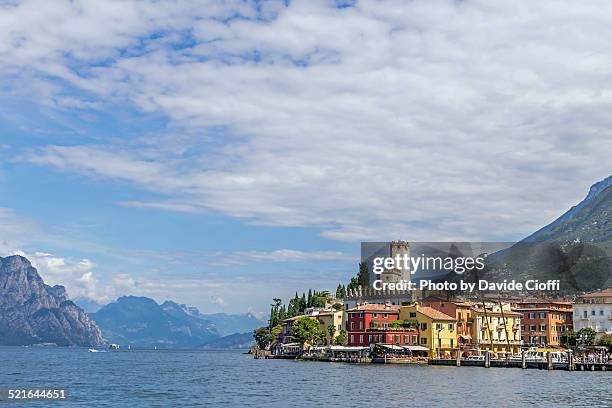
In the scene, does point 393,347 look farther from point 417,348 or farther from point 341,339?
point 341,339

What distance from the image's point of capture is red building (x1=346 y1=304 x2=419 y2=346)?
5443 inches

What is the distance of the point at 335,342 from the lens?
15362 cm

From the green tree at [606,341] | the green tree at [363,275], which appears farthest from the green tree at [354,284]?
the green tree at [606,341]

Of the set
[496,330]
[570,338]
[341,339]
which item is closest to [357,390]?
[341,339]

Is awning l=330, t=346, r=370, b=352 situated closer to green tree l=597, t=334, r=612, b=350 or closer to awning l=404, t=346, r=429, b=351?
awning l=404, t=346, r=429, b=351

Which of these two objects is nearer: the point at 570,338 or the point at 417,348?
the point at 417,348

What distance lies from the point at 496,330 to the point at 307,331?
36.6 m

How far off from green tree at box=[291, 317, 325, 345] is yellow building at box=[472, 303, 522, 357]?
30986 millimetres

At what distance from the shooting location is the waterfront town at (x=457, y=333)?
439ft

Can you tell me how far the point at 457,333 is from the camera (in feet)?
471

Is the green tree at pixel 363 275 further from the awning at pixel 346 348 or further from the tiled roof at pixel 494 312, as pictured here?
the awning at pixel 346 348

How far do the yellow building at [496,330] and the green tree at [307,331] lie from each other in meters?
31.0

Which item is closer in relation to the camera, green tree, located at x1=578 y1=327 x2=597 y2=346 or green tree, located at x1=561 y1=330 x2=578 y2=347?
green tree, located at x1=578 y1=327 x2=597 y2=346

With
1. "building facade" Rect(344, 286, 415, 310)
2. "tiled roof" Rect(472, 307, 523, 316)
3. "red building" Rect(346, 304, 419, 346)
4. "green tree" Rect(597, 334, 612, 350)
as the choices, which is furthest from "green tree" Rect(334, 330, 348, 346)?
"green tree" Rect(597, 334, 612, 350)
